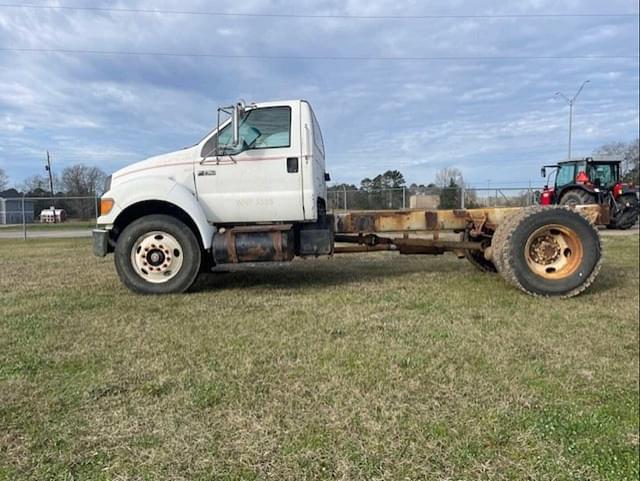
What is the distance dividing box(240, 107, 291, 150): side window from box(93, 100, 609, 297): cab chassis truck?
1 cm

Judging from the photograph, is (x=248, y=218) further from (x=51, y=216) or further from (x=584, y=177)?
(x=51, y=216)

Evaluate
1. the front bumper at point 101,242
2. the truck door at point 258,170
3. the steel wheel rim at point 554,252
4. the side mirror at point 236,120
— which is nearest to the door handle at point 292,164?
the truck door at point 258,170

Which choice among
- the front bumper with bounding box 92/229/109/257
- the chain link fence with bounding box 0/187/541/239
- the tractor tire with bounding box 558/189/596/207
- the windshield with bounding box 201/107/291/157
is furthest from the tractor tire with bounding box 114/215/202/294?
the tractor tire with bounding box 558/189/596/207

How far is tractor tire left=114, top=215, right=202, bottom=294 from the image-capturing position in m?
5.86

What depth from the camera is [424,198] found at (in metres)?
22.0

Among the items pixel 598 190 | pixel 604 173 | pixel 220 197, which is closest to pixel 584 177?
pixel 598 190

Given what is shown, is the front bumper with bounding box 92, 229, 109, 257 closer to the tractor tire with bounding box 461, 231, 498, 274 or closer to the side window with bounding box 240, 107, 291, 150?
the side window with bounding box 240, 107, 291, 150

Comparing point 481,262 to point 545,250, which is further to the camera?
point 481,262

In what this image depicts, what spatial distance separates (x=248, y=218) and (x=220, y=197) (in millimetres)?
441

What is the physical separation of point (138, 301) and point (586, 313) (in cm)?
506

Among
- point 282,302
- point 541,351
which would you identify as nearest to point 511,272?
point 541,351

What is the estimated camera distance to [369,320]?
185 inches

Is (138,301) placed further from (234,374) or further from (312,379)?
(312,379)

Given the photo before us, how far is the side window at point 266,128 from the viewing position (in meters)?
5.86
